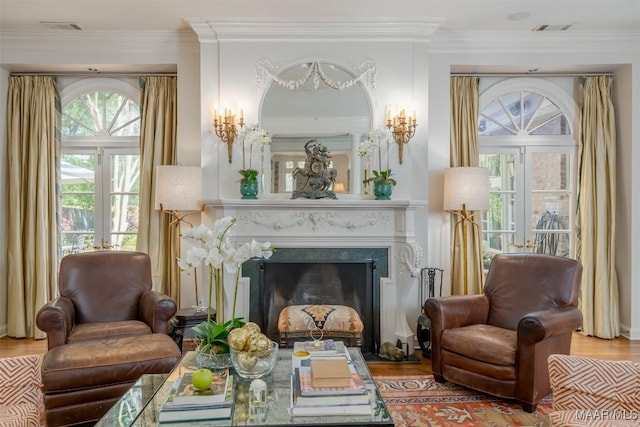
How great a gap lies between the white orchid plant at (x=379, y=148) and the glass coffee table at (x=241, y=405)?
72.8 inches

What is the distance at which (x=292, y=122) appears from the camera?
4.00 meters

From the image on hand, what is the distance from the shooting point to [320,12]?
376cm

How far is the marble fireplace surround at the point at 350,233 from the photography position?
384 centimetres

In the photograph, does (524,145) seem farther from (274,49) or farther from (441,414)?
(441,414)

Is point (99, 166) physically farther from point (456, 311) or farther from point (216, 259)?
point (456, 311)

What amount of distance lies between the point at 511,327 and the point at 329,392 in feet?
6.46

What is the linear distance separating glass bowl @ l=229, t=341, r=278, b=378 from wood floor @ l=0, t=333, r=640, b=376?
5.09ft

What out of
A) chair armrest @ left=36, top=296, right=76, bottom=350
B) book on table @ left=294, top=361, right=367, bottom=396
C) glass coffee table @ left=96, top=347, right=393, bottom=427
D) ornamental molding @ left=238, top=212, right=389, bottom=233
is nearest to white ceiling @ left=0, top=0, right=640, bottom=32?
ornamental molding @ left=238, top=212, right=389, bottom=233

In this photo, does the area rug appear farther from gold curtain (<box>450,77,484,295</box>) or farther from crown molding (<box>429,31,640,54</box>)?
crown molding (<box>429,31,640,54</box>)

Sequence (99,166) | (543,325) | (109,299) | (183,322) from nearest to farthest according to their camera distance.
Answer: (543,325) < (109,299) < (183,322) < (99,166)

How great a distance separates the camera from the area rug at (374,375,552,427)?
261cm

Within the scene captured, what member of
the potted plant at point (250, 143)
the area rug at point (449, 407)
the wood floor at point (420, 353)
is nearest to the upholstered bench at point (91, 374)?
the area rug at point (449, 407)

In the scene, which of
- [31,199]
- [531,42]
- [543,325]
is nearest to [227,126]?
[31,199]

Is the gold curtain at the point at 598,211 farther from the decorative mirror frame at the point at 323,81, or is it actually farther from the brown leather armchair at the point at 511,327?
the decorative mirror frame at the point at 323,81
